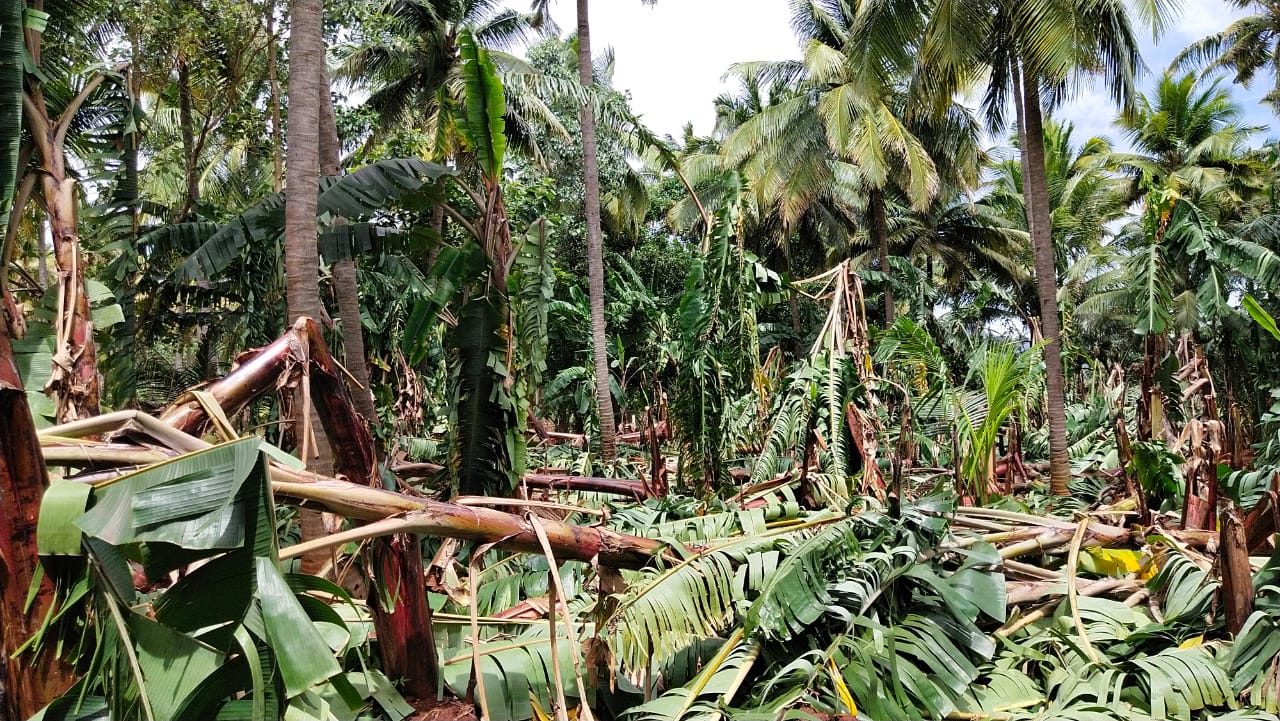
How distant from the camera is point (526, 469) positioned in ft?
18.5

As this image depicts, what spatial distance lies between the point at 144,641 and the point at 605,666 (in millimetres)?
2115

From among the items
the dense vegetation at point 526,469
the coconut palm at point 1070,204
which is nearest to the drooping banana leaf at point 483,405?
the dense vegetation at point 526,469

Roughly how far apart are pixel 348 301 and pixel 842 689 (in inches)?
208

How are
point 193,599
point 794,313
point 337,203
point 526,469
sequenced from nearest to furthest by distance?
point 193,599 < point 526,469 < point 337,203 < point 794,313

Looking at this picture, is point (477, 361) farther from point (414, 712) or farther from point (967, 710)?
point (967, 710)

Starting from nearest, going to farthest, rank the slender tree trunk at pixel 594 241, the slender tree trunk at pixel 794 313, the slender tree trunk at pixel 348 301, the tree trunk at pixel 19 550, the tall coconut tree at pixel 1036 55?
the tree trunk at pixel 19 550 < the slender tree trunk at pixel 348 301 < the tall coconut tree at pixel 1036 55 < the slender tree trunk at pixel 594 241 < the slender tree trunk at pixel 794 313

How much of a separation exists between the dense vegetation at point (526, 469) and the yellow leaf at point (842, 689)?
0.9 inches

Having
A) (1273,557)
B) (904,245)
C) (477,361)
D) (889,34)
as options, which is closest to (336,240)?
(477,361)

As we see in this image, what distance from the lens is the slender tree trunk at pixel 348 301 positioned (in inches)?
238

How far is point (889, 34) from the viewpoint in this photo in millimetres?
11297

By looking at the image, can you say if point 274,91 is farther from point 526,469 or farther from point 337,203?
point 526,469

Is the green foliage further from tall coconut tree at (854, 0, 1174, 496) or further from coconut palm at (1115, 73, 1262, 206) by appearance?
coconut palm at (1115, 73, 1262, 206)

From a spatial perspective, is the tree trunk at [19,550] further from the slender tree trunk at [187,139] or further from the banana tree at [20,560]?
the slender tree trunk at [187,139]

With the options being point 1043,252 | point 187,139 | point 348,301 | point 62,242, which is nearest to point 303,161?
point 62,242
